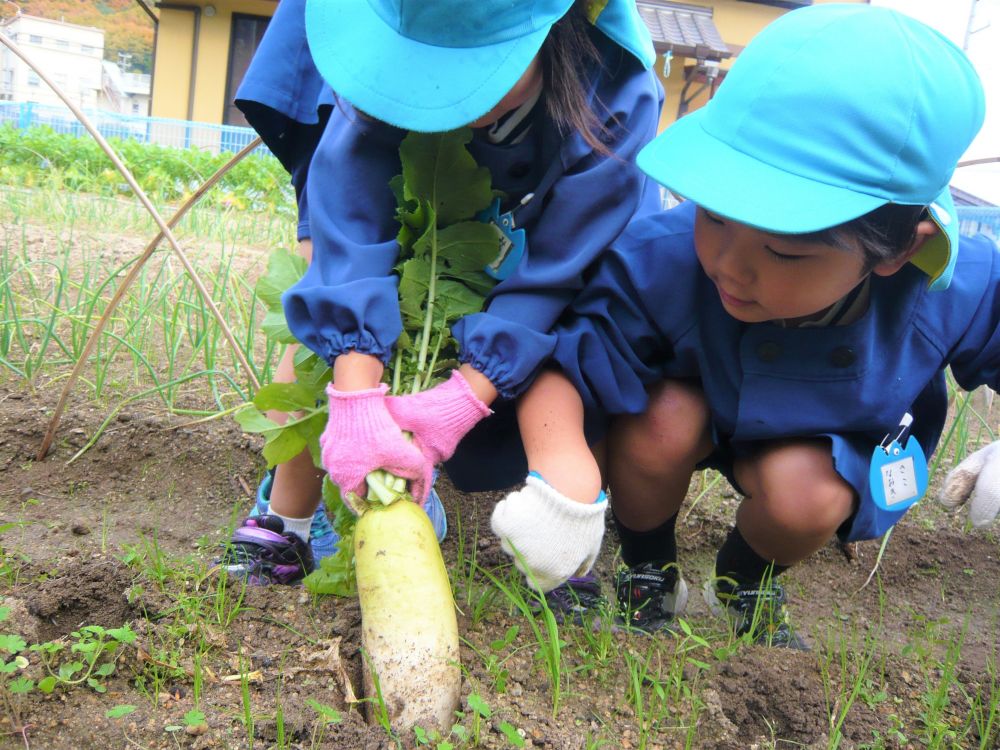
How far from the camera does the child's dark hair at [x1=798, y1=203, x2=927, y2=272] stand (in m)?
1.19

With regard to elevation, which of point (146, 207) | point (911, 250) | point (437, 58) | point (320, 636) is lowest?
point (320, 636)

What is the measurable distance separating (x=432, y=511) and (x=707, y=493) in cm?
78

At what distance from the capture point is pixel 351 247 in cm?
139

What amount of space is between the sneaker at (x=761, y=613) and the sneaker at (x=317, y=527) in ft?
2.52

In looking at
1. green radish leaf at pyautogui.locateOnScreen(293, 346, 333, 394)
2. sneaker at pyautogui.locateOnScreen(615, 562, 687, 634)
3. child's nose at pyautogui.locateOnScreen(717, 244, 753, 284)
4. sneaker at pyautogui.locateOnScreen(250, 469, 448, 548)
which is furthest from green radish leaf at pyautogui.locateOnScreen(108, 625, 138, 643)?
child's nose at pyautogui.locateOnScreen(717, 244, 753, 284)

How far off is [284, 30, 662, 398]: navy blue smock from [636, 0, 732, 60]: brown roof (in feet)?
22.1

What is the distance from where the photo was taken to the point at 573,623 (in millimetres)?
1516

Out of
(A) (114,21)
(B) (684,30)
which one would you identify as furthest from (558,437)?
(A) (114,21)

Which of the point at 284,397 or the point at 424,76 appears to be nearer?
the point at 424,76

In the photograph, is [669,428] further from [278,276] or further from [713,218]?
[278,276]

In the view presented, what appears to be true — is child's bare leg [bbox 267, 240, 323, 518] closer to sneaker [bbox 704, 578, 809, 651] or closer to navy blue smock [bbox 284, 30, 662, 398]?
navy blue smock [bbox 284, 30, 662, 398]

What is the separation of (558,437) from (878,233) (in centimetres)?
56

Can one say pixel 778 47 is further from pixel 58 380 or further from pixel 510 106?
pixel 58 380

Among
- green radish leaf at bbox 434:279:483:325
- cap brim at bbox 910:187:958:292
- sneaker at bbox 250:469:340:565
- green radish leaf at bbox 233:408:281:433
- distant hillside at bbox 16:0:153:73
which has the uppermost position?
cap brim at bbox 910:187:958:292
